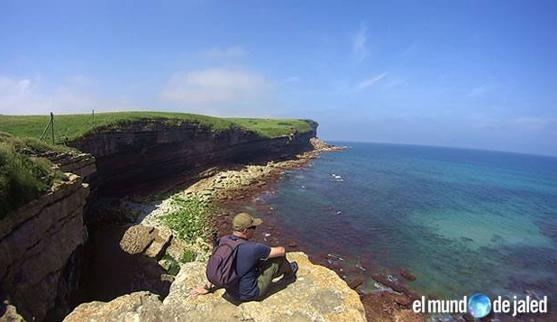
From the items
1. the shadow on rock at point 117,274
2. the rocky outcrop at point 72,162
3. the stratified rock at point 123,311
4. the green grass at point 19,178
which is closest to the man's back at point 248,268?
the stratified rock at point 123,311

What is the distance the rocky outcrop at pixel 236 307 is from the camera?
665 cm

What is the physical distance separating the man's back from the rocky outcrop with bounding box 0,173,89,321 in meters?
7.45

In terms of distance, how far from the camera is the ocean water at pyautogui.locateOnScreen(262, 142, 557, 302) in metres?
25.8

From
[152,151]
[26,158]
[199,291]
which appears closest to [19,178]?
[26,158]

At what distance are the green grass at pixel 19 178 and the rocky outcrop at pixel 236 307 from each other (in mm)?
6427

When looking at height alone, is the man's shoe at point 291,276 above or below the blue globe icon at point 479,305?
above

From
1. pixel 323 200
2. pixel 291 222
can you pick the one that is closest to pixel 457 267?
pixel 291 222

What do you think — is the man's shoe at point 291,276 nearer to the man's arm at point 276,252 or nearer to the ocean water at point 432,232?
the man's arm at point 276,252

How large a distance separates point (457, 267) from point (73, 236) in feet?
89.6

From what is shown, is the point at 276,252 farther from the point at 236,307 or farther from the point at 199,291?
the point at 199,291

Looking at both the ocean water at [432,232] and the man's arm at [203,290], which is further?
the ocean water at [432,232]

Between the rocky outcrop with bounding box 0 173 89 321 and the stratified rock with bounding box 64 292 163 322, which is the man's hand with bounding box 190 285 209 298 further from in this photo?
the rocky outcrop with bounding box 0 173 89 321

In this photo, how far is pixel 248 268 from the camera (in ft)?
23.0

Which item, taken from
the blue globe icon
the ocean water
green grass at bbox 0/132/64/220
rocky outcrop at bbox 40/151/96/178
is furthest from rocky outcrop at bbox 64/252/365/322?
the ocean water
